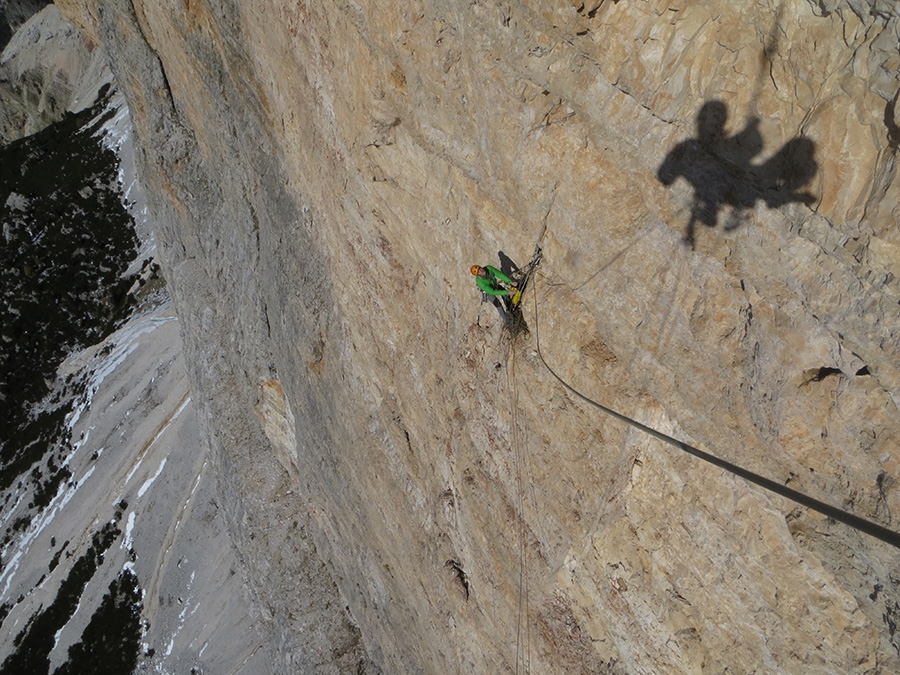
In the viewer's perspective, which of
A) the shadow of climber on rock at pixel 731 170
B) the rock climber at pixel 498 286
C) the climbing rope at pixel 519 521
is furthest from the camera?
the climbing rope at pixel 519 521

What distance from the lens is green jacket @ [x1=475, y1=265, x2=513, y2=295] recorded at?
521 centimetres

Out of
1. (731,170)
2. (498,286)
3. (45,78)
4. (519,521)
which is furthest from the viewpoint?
(45,78)

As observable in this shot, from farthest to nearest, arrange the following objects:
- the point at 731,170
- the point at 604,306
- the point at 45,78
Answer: the point at 45,78 → the point at 604,306 → the point at 731,170

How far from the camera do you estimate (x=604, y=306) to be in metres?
4.57

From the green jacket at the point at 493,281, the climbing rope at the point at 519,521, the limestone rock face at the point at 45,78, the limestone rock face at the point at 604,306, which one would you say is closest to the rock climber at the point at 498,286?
the green jacket at the point at 493,281

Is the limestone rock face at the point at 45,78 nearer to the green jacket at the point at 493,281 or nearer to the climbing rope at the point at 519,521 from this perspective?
the green jacket at the point at 493,281

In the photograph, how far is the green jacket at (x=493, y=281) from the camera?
17.1 feet

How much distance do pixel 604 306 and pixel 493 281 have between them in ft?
3.94

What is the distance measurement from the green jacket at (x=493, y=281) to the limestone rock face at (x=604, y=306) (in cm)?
27

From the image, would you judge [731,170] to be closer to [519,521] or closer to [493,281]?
[493,281]

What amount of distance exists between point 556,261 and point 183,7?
9.31 metres

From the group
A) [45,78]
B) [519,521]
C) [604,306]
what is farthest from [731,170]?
[45,78]

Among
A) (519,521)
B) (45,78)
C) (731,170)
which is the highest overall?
(45,78)

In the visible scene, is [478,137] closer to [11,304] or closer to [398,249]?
[398,249]
